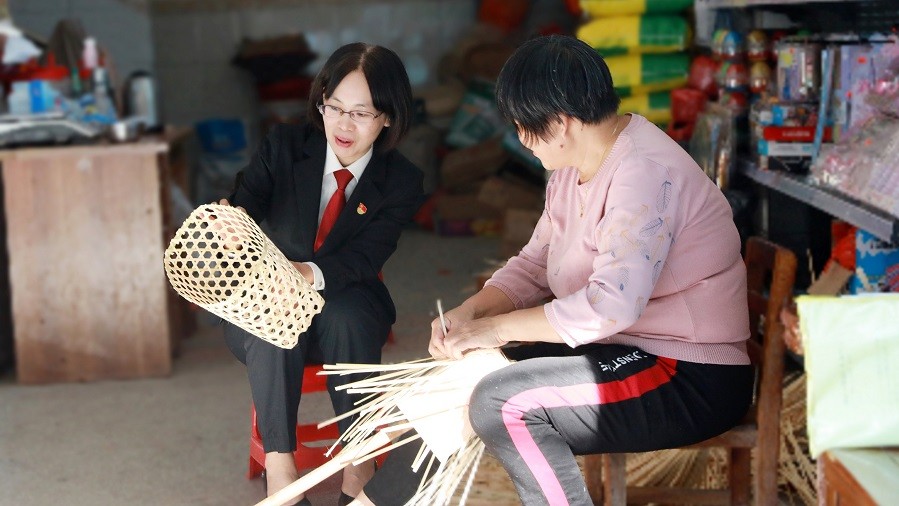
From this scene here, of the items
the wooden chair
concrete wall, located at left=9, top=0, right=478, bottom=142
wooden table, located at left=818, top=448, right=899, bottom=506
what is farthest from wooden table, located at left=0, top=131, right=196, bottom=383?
concrete wall, located at left=9, top=0, right=478, bottom=142

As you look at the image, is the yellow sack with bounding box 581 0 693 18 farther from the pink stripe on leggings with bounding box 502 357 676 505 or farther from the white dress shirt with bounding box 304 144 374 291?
the pink stripe on leggings with bounding box 502 357 676 505

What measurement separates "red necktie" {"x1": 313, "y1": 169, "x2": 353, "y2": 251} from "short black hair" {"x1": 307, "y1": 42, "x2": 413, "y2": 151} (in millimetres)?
163

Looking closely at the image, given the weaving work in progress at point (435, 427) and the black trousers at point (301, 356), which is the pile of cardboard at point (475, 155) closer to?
the black trousers at point (301, 356)

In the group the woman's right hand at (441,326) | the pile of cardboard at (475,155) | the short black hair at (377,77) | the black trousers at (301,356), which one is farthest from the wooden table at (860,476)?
the pile of cardboard at (475,155)

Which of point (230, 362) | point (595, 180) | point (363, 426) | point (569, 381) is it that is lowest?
point (230, 362)

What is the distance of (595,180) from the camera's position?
2119mm

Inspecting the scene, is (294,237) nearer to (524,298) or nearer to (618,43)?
(524,298)

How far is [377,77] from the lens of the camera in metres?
2.63

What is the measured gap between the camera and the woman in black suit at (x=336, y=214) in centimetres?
260

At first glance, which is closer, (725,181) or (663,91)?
(725,181)

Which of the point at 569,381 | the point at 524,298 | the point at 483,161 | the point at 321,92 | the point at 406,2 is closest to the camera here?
the point at 569,381

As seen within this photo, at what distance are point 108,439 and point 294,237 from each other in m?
1.15

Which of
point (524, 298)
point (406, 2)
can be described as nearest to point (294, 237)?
point (524, 298)

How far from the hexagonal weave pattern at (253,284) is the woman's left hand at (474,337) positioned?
0.33 m
